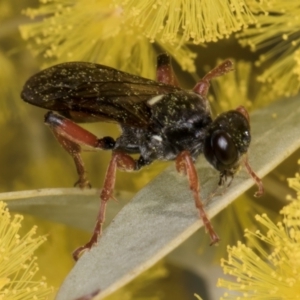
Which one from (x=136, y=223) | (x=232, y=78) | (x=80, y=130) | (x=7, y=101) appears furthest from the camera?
(x=7, y=101)

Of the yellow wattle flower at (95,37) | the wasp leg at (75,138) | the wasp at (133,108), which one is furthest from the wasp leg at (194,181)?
the yellow wattle flower at (95,37)

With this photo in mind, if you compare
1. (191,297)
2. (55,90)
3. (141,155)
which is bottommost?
(191,297)

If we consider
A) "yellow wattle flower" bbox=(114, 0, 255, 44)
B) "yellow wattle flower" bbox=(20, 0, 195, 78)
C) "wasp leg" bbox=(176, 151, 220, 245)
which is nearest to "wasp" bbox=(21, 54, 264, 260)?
"wasp leg" bbox=(176, 151, 220, 245)

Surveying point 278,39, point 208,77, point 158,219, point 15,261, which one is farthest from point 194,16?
point 15,261

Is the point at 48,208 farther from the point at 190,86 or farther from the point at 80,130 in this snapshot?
the point at 190,86

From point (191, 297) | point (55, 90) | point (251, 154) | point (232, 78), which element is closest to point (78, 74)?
point (55, 90)

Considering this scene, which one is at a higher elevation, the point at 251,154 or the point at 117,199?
the point at 251,154
